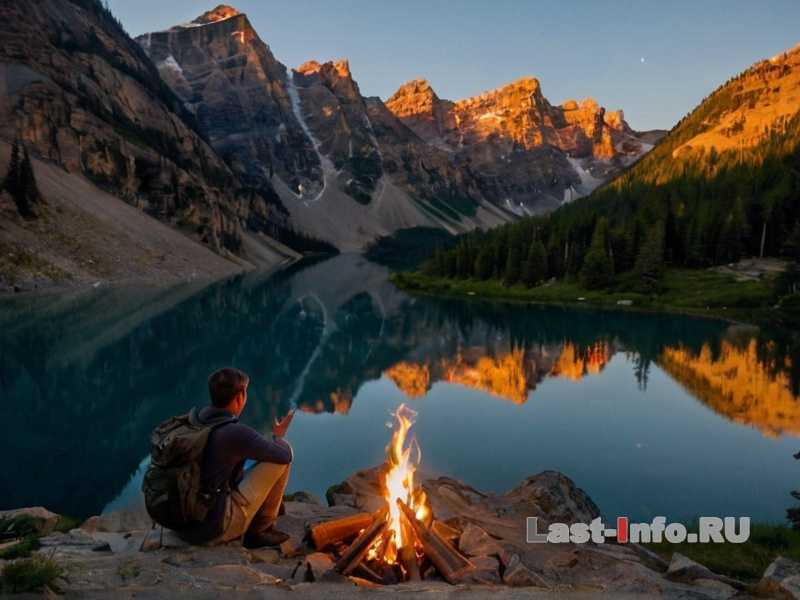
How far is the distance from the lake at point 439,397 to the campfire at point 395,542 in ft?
29.7

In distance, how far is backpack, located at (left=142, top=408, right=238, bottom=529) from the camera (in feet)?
24.5

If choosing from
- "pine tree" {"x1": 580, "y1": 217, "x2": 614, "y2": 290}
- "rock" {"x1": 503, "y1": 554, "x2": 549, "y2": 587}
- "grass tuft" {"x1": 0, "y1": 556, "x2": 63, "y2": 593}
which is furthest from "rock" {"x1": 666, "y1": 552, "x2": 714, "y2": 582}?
"pine tree" {"x1": 580, "y1": 217, "x2": 614, "y2": 290}

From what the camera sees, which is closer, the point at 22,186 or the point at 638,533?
the point at 638,533

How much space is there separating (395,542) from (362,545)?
823 millimetres

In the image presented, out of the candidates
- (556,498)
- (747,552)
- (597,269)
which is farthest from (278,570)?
(597,269)

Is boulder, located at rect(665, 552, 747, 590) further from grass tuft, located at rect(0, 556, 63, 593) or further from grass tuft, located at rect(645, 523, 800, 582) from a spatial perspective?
grass tuft, located at rect(0, 556, 63, 593)

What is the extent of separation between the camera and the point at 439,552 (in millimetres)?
9008

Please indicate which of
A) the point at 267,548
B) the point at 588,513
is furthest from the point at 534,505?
the point at 267,548

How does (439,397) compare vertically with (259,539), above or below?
below

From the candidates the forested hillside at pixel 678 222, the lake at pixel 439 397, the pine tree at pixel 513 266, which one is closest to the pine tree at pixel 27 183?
the lake at pixel 439 397

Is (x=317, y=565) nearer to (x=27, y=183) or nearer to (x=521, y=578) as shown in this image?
(x=521, y=578)

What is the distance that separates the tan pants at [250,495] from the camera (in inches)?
325

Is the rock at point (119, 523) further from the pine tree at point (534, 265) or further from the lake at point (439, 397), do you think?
the pine tree at point (534, 265)

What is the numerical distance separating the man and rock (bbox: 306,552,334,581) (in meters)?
0.81
